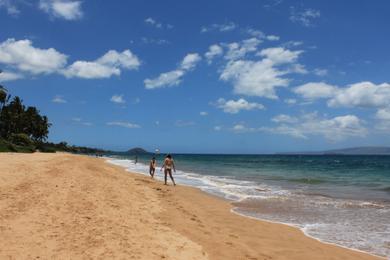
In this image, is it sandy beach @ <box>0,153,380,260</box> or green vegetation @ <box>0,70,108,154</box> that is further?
green vegetation @ <box>0,70,108,154</box>

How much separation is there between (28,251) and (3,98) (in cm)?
6600

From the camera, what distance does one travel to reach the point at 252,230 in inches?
480

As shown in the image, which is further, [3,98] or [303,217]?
[3,98]

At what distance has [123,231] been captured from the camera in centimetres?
911

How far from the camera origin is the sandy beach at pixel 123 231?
7793 millimetres

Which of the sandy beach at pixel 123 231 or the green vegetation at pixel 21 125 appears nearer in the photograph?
the sandy beach at pixel 123 231

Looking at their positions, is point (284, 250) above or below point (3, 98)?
below

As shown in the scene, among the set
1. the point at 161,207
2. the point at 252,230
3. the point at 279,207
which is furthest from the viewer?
the point at 279,207

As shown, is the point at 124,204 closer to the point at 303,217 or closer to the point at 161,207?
the point at 161,207

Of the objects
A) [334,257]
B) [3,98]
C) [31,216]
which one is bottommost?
[334,257]

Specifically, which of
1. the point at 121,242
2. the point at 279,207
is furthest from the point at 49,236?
the point at 279,207

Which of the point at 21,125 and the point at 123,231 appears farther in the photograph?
the point at 21,125

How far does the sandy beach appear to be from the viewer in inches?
307

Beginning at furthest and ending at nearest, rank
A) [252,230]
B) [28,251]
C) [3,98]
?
[3,98], [252,230], [28,251]
